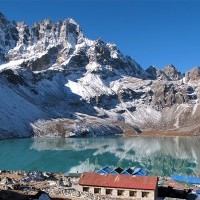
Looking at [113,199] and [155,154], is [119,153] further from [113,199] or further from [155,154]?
[113,199]

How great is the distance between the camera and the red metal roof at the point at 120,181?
57719 mm

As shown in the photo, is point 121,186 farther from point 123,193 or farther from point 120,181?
point 123,193

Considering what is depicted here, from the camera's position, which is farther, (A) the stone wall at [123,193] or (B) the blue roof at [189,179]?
(B) the blue roof at [189,179]

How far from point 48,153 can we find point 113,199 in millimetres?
120327

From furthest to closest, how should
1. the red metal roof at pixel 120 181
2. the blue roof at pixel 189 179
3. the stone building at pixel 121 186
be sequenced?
the blue roof at pixel 189 179, the red metal roof at pixel 120 181, the stone building at pixel 121 186

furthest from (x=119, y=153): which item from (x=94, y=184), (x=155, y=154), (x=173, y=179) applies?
(x=94, y=184)

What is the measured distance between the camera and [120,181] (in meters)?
59.2

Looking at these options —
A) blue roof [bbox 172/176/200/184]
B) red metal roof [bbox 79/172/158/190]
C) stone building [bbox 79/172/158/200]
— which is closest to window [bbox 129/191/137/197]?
stone building [bbox 79/172/158/200]

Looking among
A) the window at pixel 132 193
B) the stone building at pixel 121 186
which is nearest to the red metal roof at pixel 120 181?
the stone building at pixel 121 186

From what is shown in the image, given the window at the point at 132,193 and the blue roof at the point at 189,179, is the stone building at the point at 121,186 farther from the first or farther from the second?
the blue roof at the point at 189,179

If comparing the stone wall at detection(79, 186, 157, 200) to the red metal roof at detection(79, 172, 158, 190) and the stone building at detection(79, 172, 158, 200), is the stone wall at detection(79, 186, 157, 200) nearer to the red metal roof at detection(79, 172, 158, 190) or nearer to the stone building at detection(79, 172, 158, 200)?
the stone building at detection(79, 172, 158, 200)

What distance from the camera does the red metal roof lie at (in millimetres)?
57719

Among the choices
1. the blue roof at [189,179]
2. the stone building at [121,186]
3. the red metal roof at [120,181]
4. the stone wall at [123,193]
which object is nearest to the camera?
the stone wall at [123,193]

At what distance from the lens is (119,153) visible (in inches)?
6919
